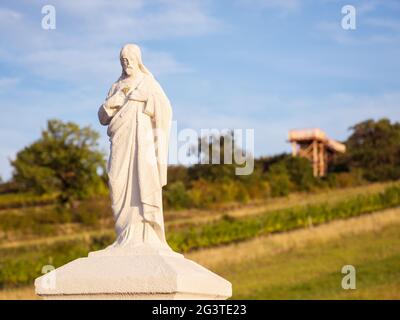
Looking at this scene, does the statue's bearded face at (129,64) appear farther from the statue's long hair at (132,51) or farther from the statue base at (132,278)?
the statue base at (132,278)

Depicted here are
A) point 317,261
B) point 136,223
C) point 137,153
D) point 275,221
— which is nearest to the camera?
point 136,223

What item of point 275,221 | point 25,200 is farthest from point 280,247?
point 25,200

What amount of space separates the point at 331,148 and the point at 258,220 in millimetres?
23254

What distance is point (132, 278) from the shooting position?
8305 mm

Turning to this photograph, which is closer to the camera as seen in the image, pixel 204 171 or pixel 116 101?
pixel 116 101

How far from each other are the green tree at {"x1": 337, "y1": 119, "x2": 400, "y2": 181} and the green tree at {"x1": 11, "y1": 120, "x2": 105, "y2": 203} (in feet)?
54.4

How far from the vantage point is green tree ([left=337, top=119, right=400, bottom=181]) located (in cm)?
4994

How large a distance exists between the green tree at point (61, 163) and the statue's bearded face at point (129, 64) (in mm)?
40923

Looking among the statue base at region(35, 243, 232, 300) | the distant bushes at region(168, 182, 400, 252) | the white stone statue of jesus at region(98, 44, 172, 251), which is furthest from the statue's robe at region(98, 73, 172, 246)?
the distant bushes at region(168, 182, 400, 252)

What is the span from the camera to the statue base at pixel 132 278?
27.0ft

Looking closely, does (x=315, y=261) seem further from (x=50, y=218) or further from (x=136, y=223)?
(x=136, y=223)

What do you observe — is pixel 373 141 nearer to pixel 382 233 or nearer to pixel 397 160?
pixel 397 160

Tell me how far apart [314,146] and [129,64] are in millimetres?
44131
